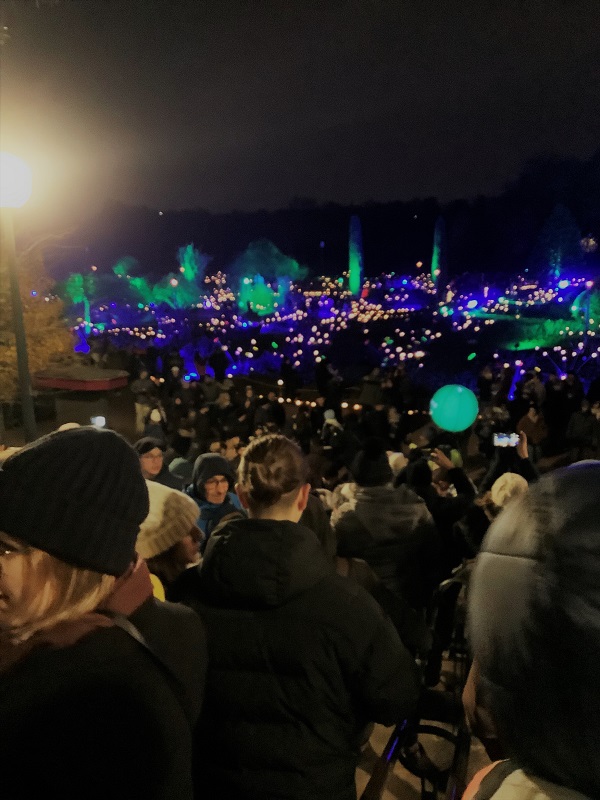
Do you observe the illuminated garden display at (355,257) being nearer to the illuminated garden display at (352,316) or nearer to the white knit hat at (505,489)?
the illuminated garden display at (352,316)

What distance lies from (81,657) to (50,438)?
19.9 inches

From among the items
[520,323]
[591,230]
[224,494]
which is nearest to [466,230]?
[591,230]

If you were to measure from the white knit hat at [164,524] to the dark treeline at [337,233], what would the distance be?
5802cm

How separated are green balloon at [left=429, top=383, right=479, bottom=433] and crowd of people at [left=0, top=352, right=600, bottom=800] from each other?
4771 millimetres

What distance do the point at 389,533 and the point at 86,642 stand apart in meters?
2.44

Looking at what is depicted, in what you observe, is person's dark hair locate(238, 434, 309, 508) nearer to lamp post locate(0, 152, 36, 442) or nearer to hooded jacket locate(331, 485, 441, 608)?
hooded jacket locate(331, 485, 441, 608)

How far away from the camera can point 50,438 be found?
1404 mm

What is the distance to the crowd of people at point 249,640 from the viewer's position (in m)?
0.81

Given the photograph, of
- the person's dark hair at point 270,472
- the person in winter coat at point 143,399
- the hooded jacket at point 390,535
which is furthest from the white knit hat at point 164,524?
the person in winter coat at point 143,399

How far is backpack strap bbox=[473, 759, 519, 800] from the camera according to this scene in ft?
2.81

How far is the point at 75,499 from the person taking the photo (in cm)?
135

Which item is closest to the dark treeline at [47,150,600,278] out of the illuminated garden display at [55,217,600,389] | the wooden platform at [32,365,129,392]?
the illuminated garden display at [55,217,600,389]

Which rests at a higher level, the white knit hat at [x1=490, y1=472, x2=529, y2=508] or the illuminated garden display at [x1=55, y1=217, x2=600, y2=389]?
the white knit hat at [x1=490, y1=472, x2=529, y2=508]

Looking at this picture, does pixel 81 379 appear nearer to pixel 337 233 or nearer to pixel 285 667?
pixel 285 667
